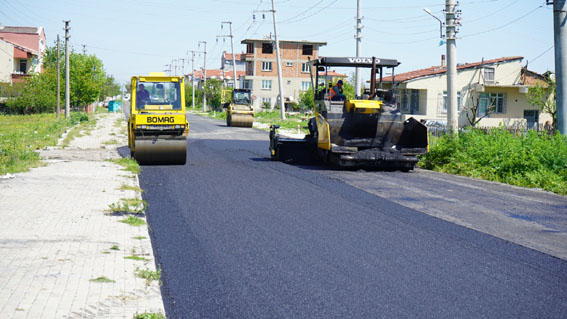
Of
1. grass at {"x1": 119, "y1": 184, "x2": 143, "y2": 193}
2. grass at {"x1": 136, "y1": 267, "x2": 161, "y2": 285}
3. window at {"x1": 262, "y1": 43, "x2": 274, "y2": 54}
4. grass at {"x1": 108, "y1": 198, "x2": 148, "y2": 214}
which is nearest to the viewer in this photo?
grass at {"x1": 136, "y1": 267, "x2": 161, "y2": 285}

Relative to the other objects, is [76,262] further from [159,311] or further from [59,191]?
[59,191]

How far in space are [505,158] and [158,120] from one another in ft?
28.7

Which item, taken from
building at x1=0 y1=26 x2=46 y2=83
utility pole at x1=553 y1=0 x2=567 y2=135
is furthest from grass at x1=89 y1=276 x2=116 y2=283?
building at x1=0 y1=26 x2=46 y2=83

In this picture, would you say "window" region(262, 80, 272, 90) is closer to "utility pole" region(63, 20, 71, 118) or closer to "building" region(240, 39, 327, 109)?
"building" region(240, 39, 327, 109)

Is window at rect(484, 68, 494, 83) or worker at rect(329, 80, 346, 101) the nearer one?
worker at rect(329, 80, 346, 101)

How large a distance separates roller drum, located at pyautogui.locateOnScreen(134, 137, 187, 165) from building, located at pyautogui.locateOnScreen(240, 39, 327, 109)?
7780cm

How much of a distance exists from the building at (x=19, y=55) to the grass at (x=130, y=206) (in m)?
Result: 60.9

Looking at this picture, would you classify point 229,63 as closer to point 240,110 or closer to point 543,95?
point 240,110

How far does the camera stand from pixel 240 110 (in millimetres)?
45469

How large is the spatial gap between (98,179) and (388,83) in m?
9.65

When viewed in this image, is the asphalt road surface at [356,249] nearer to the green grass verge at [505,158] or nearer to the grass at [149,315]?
the grass at [149,315]

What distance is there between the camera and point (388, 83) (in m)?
19.8

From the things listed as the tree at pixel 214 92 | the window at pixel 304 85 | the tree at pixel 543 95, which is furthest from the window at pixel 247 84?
the tree at pixel 543 95

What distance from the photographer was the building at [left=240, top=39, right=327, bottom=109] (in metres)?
95.9
